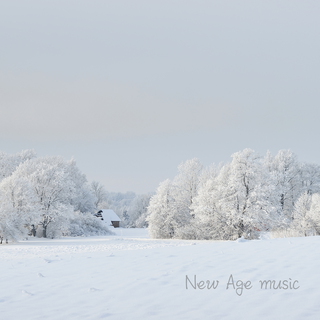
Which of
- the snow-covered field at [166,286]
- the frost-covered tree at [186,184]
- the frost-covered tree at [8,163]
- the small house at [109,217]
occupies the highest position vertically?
the frost-covered tree at [8,163]

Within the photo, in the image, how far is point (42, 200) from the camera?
1852 inches

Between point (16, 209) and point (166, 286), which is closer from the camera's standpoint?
point (166, 286)

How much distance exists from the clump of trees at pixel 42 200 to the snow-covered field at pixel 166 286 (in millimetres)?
24413

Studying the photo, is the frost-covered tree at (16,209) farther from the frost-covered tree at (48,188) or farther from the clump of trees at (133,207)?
the clump of trees at (133,207)

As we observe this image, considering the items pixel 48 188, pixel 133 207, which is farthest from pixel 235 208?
pixel 133 207

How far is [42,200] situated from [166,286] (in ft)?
137

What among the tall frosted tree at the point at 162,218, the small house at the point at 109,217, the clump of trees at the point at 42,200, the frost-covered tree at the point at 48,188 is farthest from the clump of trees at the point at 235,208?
the small house at the point at 109,217

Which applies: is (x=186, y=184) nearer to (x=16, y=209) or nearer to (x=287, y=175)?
(x=287, y=175)

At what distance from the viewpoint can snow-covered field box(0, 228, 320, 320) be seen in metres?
6.85

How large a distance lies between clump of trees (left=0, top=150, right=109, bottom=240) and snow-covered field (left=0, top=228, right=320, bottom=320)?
80.1ft

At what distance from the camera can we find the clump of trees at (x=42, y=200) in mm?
35594

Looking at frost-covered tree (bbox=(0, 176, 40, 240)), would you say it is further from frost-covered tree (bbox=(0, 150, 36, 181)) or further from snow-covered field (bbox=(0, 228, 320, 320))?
snow-covered field (bbox=(0, 228, 320, 320))

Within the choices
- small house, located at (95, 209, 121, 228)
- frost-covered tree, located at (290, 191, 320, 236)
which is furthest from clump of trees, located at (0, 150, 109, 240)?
frost-covered tree, located at (290, 191, 320, 236)

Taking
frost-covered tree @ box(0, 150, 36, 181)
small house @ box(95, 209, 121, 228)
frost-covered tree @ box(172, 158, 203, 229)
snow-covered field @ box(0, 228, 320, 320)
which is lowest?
small house @ box(95, 209, 121, 228)
